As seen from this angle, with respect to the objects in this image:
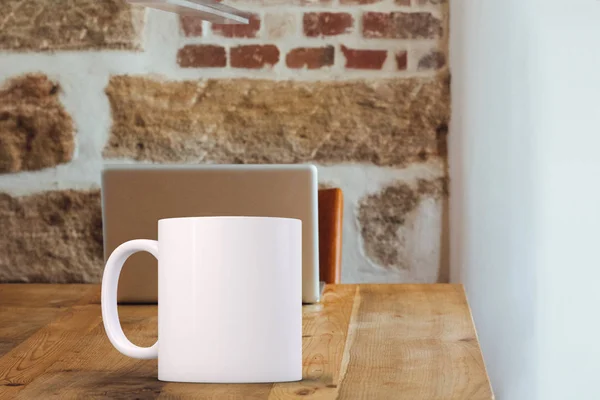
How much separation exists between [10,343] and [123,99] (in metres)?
1.24

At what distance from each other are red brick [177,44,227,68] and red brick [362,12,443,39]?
356 millimetres

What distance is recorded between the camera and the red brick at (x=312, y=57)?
2.02m

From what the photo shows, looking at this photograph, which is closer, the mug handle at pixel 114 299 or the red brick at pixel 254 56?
the mug handle at pixel 114 299

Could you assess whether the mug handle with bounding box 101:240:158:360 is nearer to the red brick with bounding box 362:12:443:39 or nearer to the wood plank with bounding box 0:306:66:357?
the wood plank with bounding box 0:306:66:357

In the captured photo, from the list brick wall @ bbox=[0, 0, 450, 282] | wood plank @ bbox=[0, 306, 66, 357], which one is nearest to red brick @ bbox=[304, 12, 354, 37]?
brick wall @ bbox=[0, 0, 450, 282]

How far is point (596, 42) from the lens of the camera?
130 centimetres

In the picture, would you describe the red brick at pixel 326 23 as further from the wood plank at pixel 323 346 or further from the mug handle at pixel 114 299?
the mug handle at pixel 114 299

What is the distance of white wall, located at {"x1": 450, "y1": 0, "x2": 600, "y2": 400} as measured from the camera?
134cm

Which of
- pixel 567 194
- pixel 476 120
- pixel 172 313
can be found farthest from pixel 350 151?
pixel 172 313

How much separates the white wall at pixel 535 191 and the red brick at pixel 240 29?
509 millimetres

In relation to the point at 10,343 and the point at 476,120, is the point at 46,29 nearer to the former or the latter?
the point at 476,120

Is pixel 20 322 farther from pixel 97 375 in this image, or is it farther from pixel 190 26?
pixel 190 26

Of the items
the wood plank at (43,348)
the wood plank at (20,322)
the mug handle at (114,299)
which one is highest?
the mug handle at (114,299)

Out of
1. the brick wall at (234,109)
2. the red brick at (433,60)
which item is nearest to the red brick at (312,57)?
the brick wall at (234,109)
